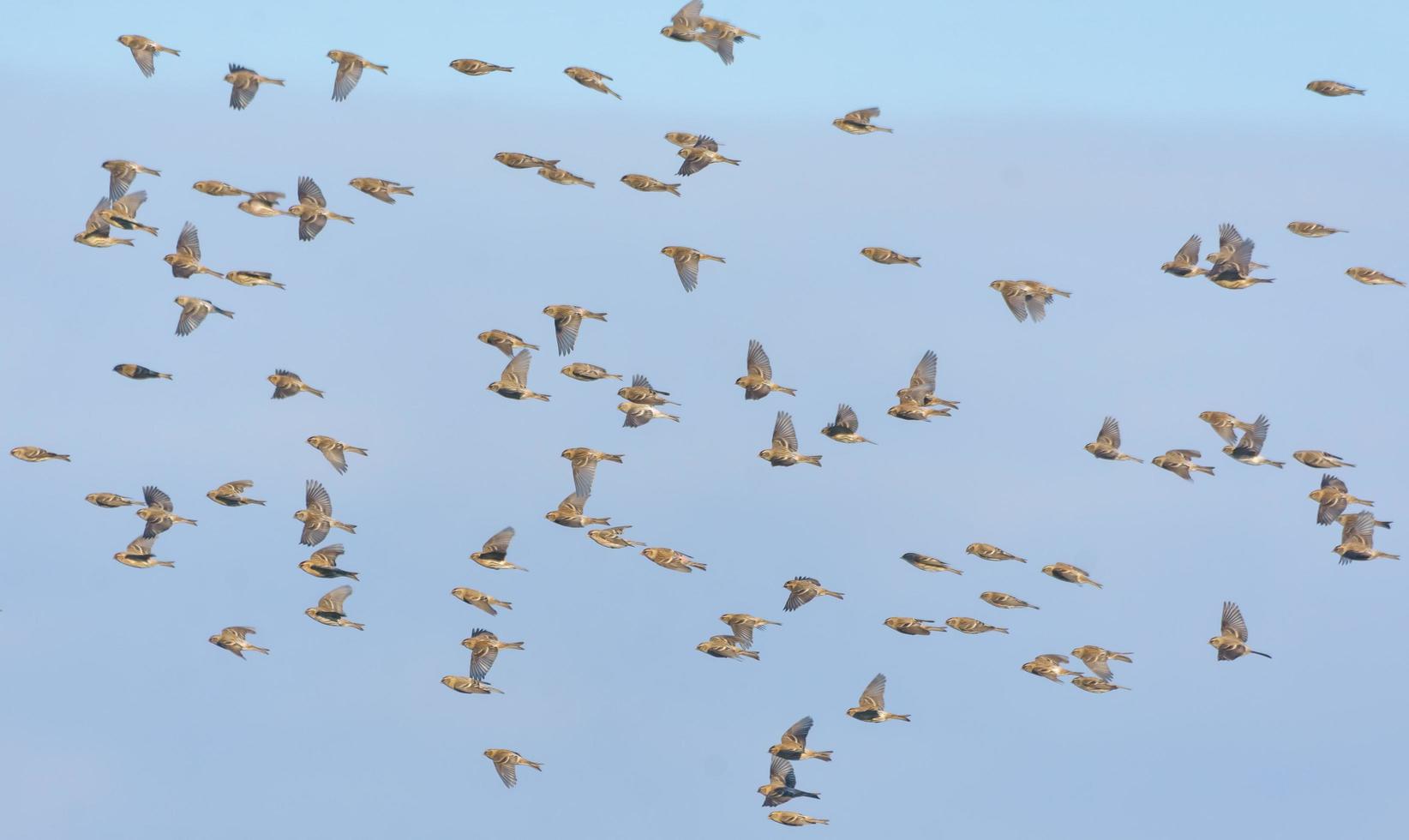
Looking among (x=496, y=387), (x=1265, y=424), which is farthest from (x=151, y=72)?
(x=1265, y=424)

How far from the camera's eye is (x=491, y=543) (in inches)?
3292

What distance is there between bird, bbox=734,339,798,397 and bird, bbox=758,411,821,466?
1.12 meters

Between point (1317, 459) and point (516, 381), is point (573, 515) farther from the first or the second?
point (1317, 459)

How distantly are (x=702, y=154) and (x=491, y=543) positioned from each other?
578 inches

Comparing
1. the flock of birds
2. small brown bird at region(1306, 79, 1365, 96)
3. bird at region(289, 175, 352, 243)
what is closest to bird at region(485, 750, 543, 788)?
the flock of birds

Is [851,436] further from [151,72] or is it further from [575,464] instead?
[151,72]

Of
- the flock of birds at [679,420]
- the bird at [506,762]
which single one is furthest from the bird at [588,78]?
the bird at [506,762]

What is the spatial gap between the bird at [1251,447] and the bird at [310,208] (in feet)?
100.0

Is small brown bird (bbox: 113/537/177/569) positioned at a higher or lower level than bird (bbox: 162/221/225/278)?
lower

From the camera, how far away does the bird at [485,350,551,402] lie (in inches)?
3290

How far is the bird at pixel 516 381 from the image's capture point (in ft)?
274

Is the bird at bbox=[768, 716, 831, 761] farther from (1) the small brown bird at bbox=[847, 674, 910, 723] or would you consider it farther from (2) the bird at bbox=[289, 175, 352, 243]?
(2) the bird at bbox=[289, 175, 352, 243]

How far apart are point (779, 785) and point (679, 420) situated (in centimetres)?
1286

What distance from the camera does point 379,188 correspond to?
8375 centimetres
